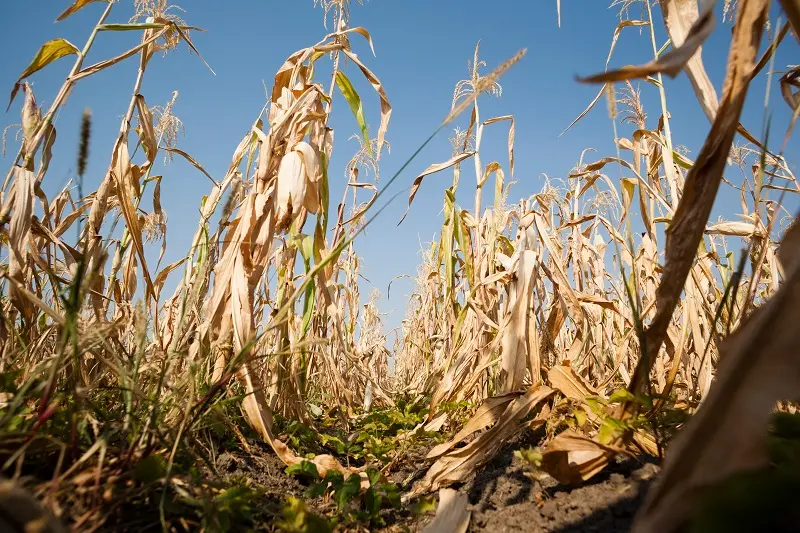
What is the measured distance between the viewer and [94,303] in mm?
1832

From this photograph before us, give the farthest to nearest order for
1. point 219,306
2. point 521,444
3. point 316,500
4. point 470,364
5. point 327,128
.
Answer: point 470,364
point 327,128
point 521,444
point 219,306
point 316,500

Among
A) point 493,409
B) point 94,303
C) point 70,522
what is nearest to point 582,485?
point 493,409

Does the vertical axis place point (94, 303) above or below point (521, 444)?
above

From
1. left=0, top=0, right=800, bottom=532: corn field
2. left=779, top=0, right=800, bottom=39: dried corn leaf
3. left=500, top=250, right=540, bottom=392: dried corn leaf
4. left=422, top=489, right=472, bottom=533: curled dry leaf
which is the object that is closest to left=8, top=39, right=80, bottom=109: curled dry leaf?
left=0, top=0, right=800, bottom=532: corn field

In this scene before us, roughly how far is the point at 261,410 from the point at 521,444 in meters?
0.97

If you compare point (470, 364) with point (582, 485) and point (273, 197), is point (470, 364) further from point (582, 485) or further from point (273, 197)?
point (273, 197)

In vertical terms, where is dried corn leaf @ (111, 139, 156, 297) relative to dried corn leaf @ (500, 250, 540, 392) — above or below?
above

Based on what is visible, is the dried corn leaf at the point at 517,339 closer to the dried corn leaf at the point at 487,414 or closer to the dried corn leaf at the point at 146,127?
the dried corn leaf at the point at 487,414

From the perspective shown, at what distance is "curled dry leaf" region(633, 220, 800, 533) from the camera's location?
544mm

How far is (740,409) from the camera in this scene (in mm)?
566

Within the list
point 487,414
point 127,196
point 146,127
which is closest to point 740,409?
point 487,414

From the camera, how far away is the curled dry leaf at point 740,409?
544 millimetres

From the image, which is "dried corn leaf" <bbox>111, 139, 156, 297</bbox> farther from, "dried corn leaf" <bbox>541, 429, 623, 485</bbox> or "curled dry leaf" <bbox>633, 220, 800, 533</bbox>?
"curled dry leaf" <bbox>633, 220, 800, 533</bbox>

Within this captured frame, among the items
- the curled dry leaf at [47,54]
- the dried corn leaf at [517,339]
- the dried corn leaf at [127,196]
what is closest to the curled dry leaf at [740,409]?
the dried corn leaf at [517,339]
